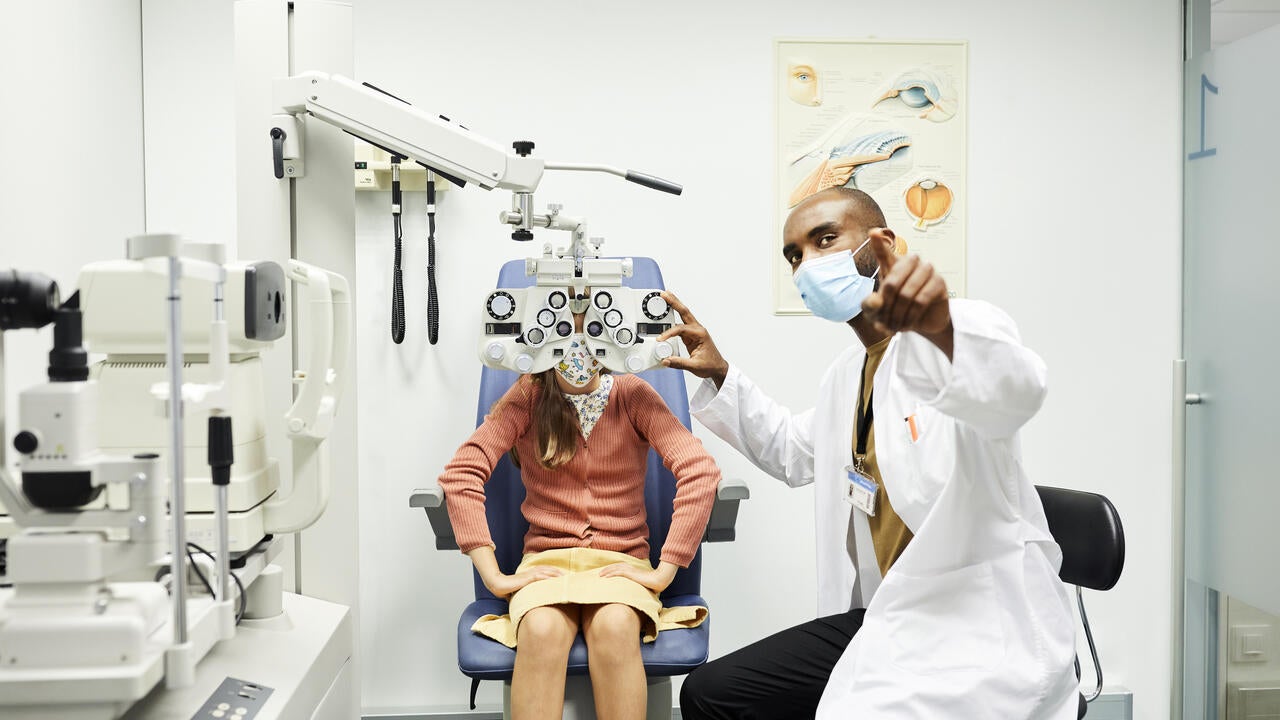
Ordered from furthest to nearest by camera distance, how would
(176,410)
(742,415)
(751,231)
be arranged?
(751,231) → (742,415) → (176,410)

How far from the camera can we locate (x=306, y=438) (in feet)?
5.03

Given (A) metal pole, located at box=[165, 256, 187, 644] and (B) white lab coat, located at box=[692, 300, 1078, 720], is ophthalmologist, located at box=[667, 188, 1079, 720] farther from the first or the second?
(A) metal pole, located at box=[165, 256, 187, 644]

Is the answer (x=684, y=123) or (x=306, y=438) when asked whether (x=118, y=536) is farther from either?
(x=684, y=123)

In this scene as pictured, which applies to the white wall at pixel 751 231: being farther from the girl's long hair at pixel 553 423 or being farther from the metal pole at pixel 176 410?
the metal pole at pixel 176 410

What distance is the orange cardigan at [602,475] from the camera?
202 cm

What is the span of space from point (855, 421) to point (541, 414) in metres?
0.73

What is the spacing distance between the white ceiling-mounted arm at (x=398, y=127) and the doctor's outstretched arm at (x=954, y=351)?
2.49ft

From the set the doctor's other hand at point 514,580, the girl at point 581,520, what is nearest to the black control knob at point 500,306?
the girl at point 581,520

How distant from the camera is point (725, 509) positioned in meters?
2.03

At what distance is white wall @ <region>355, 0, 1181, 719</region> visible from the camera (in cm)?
264

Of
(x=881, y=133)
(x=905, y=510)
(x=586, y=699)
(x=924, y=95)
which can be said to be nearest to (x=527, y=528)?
(x=586, y=699)

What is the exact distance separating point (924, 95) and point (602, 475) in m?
1.55

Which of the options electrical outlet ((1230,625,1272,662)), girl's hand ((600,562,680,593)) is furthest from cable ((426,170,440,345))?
electrical outlet ((1230,625,1272,662))

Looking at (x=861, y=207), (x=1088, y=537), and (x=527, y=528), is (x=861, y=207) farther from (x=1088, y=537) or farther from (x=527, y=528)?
(x=527, y=528)
